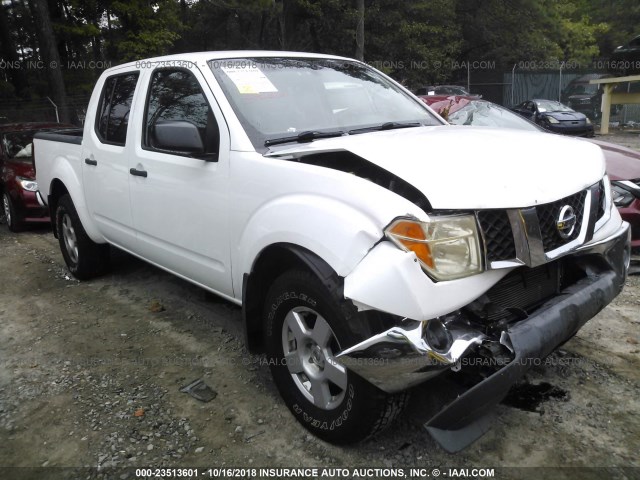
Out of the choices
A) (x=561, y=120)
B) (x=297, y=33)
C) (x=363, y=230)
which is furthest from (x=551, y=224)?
(x=297, y=33)

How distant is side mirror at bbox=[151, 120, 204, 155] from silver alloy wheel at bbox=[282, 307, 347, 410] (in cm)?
116

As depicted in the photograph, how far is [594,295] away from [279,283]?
1511mm

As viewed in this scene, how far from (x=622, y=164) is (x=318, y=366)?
409 cm

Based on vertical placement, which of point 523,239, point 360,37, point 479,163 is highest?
point 360,37

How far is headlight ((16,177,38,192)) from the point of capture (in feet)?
25.6

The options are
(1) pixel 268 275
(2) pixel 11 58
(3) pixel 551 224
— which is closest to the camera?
(3) pixel 551 224

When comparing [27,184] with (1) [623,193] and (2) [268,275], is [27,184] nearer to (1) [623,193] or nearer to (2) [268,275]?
(2) [268,275]

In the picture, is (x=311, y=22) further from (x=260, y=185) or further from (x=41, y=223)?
(x=260, y=185)

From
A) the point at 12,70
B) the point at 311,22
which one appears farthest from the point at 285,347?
the point at 12,70

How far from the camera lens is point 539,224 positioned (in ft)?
7.68

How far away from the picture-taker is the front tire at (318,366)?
236cm

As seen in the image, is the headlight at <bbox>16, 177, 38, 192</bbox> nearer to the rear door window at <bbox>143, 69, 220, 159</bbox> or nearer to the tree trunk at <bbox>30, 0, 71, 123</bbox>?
the rear door window at <bbox>143, 69, 220, 159</bbox>

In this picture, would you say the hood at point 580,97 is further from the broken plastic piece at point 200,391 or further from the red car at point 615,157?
the broken plastic piece at point 200,391

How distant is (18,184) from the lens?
7824 mm
